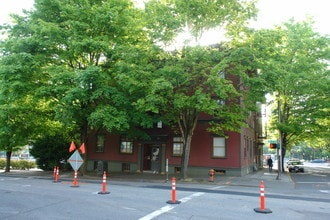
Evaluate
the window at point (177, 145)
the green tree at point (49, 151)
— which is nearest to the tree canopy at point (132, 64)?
the window at point (177, 145)

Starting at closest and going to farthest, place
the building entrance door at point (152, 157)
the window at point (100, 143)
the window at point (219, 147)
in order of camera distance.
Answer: the window at point (219, 147)
the building entrance door at point (152, 157)
the window at point (100, 143)

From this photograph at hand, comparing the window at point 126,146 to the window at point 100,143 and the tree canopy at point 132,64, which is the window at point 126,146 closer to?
the window at point 100,143

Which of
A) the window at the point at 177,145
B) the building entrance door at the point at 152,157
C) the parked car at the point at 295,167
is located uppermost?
the window at the point at 177,145

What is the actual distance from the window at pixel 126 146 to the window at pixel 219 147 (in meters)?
8.51

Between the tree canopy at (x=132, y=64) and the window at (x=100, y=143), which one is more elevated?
the tree canopy at (x=132, y=64)

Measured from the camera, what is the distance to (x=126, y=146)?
30.8 m

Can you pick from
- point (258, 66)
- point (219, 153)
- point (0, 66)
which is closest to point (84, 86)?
point (0, 66)

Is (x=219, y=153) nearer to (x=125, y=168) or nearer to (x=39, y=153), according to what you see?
(x=125, y=168)

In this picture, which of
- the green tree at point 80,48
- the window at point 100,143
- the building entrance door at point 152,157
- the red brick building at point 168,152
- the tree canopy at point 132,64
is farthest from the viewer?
the window at point 100,143

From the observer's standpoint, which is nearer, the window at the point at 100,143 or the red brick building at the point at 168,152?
Result: the red brick building at the point at 168,152

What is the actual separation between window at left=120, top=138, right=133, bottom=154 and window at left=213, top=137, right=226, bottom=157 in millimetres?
8506

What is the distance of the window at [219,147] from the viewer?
1034 inches

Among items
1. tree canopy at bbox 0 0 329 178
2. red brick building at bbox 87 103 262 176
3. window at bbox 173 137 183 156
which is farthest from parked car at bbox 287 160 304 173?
tree canopy at bbox 0 0 329 178

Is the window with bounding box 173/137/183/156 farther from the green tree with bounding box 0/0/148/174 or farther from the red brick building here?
the green tree with bounding box 0/0/148/174
